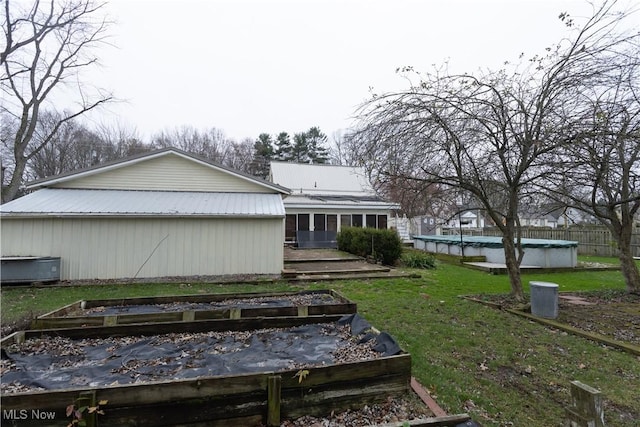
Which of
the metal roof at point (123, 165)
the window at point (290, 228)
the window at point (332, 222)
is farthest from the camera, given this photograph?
the window at point (332, 222)

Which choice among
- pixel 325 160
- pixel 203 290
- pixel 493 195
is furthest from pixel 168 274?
pixel 325 160

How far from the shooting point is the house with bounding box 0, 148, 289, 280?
9141 millimetres

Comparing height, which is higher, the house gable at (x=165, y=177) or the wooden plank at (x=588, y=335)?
the house gable at (x=165, y=177)

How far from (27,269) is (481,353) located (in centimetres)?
1112

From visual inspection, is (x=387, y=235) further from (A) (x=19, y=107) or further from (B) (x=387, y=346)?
(A) (x=19, y=107)

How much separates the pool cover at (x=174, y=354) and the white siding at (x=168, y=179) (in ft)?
29.7

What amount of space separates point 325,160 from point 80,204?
93.0 ft

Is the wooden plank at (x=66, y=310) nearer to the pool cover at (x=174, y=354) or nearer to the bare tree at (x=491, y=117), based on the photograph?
the pool cover at (x=174, y=354)

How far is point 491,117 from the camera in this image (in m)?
6.04

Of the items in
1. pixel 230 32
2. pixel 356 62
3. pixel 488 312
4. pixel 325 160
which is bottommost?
pixel 488 312

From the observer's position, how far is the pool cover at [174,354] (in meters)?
2.96

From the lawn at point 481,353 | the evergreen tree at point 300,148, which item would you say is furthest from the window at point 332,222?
the evergreen tree at point 300,148

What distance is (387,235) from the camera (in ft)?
42.1

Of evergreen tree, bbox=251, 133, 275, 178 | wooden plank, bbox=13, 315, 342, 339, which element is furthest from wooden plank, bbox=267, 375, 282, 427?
evergreen tree, bbox=251, 133, 275, 178
